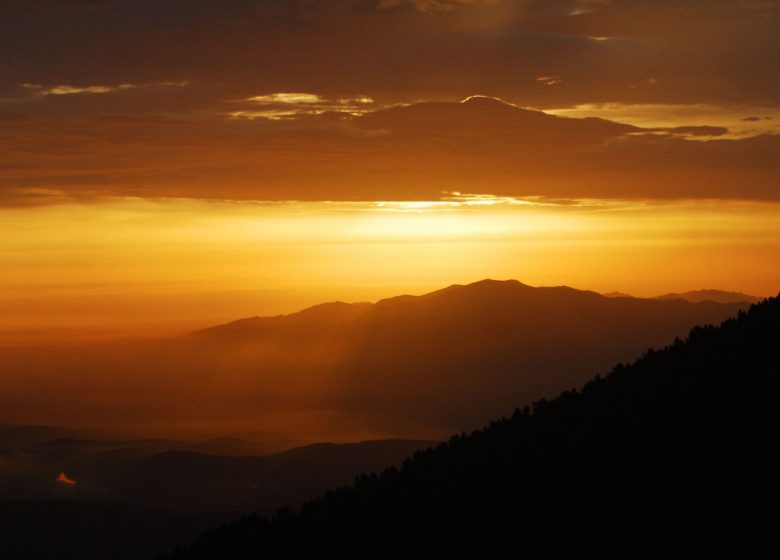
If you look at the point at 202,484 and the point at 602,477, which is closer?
the point at 602,477

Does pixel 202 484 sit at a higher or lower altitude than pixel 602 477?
higher

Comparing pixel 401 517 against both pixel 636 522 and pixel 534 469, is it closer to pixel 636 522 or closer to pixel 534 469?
pixel 534 469

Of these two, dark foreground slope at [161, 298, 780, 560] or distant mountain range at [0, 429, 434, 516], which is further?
distant mountain range at [0, 429, 434, 516]

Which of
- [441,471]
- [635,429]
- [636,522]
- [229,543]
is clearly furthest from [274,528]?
[636,522]

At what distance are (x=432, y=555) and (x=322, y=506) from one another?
9.06 m

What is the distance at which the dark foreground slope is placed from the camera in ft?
70.9

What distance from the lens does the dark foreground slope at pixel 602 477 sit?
851 inches

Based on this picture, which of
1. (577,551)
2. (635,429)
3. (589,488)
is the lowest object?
(577,551)

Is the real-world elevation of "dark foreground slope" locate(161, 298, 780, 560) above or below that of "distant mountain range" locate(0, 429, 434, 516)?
below

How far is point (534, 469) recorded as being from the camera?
89.7ft

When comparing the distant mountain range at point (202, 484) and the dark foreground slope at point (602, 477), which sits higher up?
the distant mountain range at point (202, 484)

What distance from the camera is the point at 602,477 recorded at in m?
24.7

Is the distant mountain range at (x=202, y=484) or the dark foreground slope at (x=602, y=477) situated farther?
the distant mountain range at (x=202, y=484)

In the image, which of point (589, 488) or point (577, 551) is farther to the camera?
point (589, 488)
